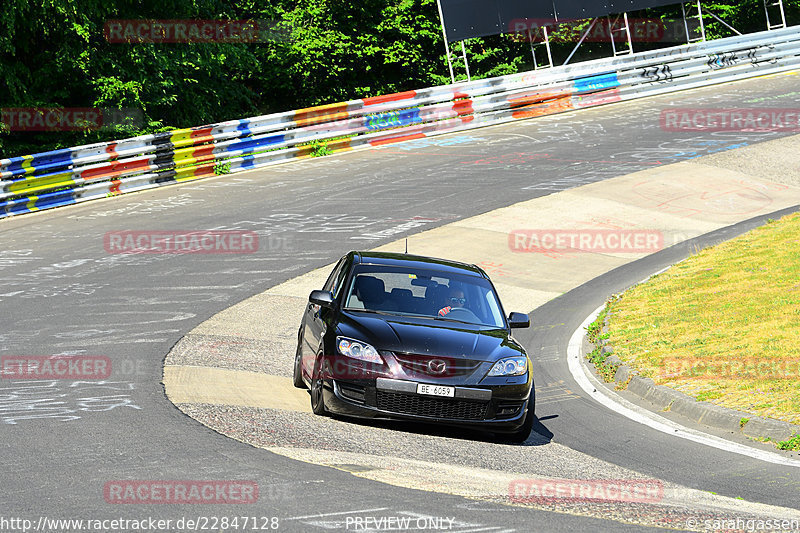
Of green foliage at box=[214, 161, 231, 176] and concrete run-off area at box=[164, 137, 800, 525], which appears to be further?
green foliage at box=[214, 161, 231, 176]

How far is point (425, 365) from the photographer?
8.38 metres

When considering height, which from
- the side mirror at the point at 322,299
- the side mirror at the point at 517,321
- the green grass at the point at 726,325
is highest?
the side mirror at the point at 322,299

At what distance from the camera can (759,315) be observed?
12.5m

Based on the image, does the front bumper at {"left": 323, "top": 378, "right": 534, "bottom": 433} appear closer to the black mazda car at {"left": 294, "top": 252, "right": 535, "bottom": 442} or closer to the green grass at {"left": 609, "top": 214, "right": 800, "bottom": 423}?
the black mazda car at {"left": 294, "top": 252, "right": 535, "bottom": 442}

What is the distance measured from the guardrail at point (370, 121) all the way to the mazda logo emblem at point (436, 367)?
14.6 m

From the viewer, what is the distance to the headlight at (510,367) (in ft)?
28.2

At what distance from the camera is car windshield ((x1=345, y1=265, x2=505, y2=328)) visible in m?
9.57

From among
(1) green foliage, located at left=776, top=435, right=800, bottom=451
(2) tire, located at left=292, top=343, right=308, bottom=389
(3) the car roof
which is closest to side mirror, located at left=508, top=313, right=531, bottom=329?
(3) the car roof

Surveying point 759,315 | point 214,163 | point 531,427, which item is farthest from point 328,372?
point 214,163

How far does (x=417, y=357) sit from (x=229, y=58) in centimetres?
2106

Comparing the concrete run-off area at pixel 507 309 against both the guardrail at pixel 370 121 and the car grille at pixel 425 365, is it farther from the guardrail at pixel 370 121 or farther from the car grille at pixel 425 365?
the guardrail at pixel 370 121

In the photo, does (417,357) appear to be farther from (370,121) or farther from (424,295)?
(370,121)

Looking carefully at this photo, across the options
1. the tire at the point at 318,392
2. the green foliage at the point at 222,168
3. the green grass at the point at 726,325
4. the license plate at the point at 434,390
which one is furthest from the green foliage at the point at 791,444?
the green foliage at the point at 222,168

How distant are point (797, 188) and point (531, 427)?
1571cm
